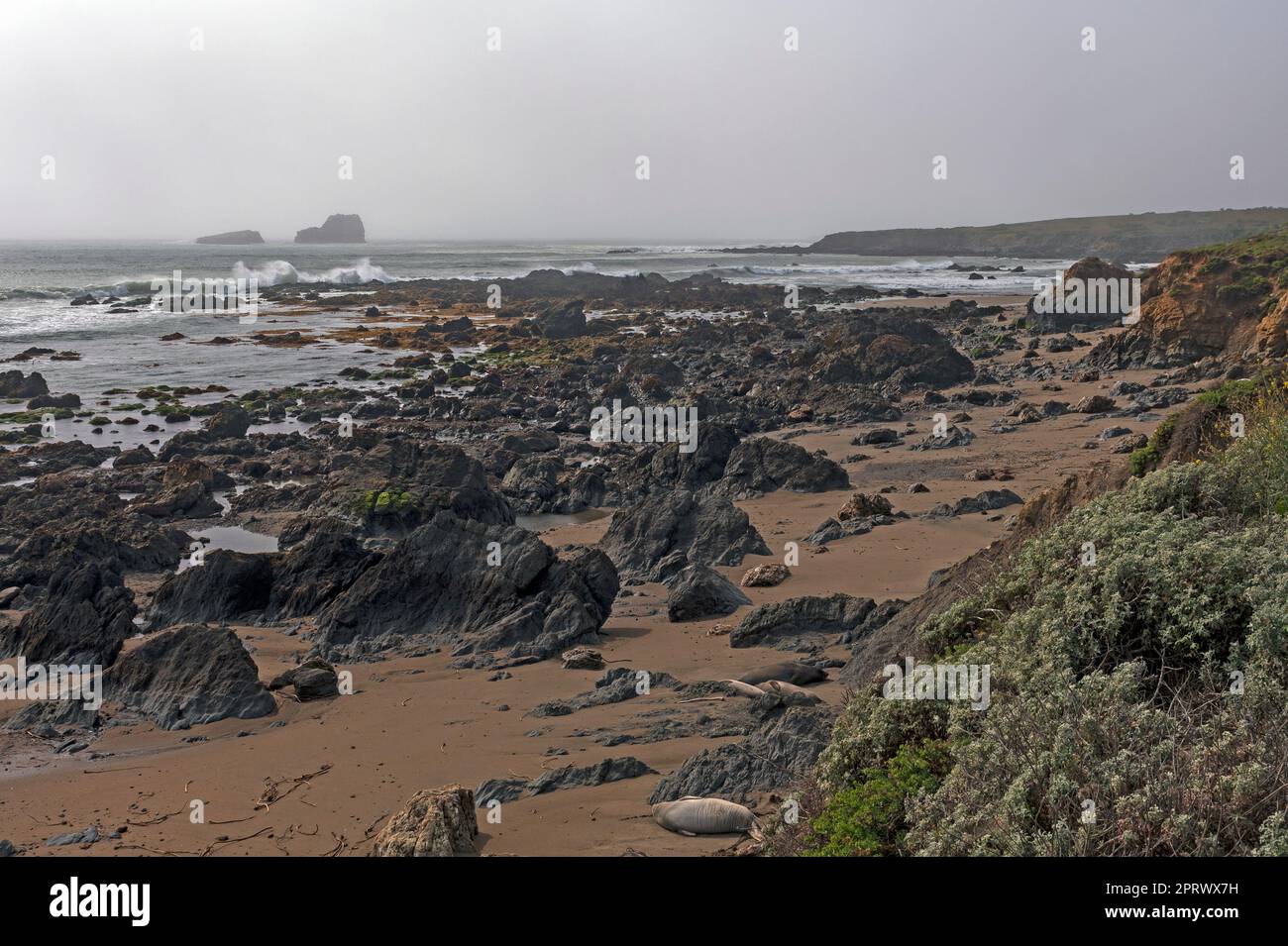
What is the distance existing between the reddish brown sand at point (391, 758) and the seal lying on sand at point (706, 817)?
85 millimetres

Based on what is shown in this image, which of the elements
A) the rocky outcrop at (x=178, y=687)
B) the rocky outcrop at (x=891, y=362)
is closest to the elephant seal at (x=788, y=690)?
the rocky outcrop at (x=178, y=687)

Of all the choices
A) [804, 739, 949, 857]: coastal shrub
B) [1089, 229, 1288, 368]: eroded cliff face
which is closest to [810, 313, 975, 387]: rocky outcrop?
[1089, 229, 1288, 368]: eroded cliff face

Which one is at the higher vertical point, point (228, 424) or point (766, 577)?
point (228, 424)

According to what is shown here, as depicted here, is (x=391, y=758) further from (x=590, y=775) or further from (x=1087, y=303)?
A: (x=1087, y=303)

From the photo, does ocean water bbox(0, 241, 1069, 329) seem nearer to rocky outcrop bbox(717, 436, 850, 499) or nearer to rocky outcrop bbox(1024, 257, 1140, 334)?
rocky outcrop bbox(1024, 257, 1140, 334)

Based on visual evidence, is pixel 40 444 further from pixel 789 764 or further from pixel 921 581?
pixel 789 764

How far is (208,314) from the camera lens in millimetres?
60031

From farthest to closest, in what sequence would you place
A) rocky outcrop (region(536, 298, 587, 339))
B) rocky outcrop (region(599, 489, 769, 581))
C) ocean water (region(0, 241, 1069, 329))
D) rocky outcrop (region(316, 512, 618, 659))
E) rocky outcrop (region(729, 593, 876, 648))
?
ocean water (region(0, 241, 1069, 329)) → rocky outcrop (region(536, 298, 587, 339)) → rocky outcrop (region(599, 489, 769, 581)) → rocky outcrop (region(316, 512, 618, 659)) → rocky outcrop (region(729, 593, 876, 648))

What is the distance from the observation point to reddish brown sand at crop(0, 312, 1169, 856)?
22.2 feet

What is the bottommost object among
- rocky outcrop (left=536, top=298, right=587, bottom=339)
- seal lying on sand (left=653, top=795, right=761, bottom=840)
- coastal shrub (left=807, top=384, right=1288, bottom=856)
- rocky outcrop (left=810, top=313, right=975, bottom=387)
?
seal lying on sand (left=653, top=795, right=761, bottom=840)

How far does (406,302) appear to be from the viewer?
2717 inches

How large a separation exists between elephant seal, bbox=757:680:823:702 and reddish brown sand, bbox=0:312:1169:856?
221 millimetres

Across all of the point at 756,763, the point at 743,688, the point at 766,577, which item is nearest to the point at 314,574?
the point at 766,577

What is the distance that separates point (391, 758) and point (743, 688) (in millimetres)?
2840
